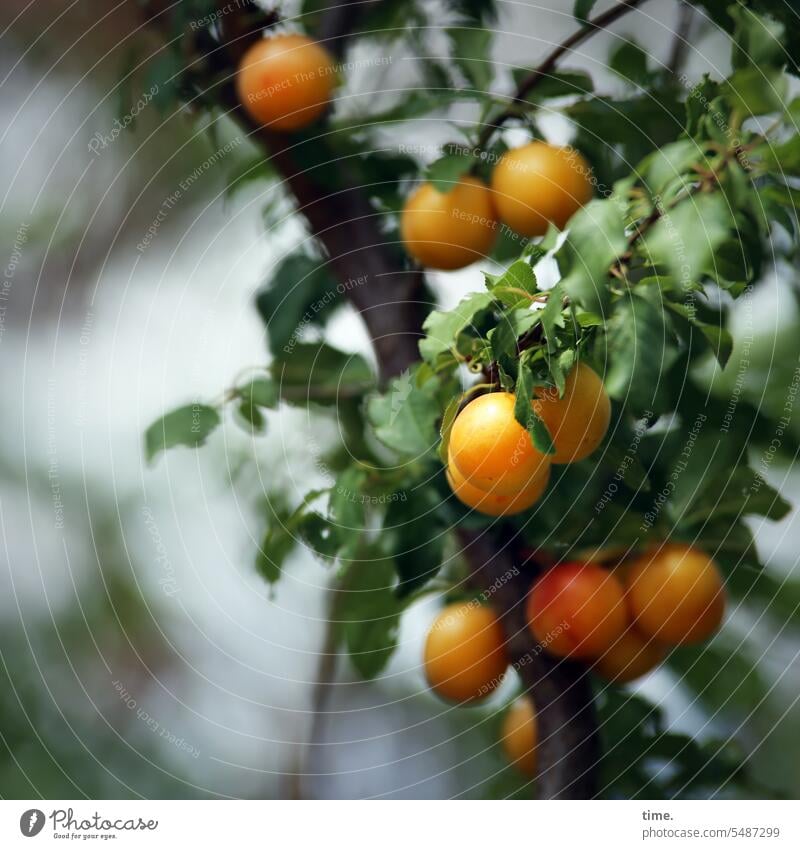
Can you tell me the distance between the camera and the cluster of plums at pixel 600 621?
51 cm

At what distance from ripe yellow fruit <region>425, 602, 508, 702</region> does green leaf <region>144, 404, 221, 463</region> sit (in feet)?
0.62

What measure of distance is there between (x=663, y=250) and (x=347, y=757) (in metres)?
0.44

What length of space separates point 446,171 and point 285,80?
13cm

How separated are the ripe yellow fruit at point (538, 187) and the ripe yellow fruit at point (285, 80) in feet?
0.45

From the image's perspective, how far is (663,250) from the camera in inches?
17.4

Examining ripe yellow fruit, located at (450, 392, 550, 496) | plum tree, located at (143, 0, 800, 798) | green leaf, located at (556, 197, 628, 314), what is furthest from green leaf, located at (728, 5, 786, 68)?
ripe yellow fruit, located at (450, 392, 550, 496)

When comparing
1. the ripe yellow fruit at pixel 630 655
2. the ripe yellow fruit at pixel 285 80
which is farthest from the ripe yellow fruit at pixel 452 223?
the ripe yellow fruit at pixel 630 655

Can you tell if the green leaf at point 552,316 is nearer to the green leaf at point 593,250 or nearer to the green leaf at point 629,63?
the green leaf at point 593,250

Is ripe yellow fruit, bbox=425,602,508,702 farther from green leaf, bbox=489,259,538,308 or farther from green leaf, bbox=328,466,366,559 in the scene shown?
green leaf, bbox=489,259,538,308

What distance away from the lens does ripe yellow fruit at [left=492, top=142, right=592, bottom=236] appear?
51 cm

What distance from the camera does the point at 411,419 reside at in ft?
1.63

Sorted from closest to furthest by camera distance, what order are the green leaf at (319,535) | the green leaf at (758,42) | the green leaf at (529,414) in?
1. the green leaf at (529,414)
2. the green leaf at (758,42)
3. the green leaf at (319,535)

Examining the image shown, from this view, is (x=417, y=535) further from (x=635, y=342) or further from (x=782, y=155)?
(x=782, y=155)

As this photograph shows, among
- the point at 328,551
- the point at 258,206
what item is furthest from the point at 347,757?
the point at 258,206
